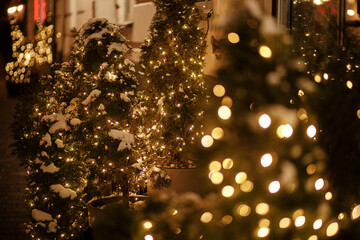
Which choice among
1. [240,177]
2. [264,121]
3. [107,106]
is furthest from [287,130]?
[107,106]

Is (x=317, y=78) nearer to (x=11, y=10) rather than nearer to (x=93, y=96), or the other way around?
(x=93, y=96)

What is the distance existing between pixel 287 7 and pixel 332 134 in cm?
428

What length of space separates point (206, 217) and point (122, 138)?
357 centimetres

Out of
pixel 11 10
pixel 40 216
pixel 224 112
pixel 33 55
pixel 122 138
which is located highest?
pixel 11 10

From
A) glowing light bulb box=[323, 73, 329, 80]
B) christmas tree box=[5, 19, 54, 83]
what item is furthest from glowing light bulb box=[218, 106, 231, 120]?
christmas tree box=[5, 19, 54, 83]

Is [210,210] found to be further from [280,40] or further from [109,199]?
[109,199]

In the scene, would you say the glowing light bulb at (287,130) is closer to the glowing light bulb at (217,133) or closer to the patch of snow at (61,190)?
the glowing light bulb at (217,133)

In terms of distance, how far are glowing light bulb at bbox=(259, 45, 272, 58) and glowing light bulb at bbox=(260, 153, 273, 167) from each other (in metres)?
0.33

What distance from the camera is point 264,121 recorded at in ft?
4.37

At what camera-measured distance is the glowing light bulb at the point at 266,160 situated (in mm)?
1348

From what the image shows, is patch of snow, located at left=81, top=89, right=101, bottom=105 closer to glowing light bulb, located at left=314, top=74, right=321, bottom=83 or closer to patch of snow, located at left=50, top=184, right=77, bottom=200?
patch of snow, located at left=50, top=184, right=77, bottom=200

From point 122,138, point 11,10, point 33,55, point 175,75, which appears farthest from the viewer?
point 11,10

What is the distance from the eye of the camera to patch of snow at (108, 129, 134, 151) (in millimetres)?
4723

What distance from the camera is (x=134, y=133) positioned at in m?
5.33
